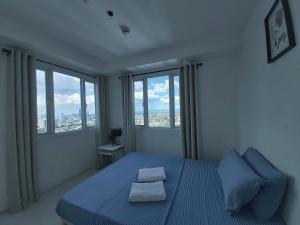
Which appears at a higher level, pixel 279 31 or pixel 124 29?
pixel 124 29

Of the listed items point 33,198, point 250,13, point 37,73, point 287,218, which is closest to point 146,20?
point 250,13

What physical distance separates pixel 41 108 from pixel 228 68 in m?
3.45

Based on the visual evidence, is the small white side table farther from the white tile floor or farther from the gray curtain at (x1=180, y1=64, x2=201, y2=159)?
the gray curtain at (x1=180, y1=64, x2=201, y2=159)

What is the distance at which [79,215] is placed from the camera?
1.39 metres

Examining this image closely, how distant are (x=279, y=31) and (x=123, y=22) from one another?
1719 mm

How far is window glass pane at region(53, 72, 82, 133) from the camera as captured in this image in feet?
9.78

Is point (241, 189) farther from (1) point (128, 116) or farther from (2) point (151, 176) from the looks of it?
(1) point (128, 116)

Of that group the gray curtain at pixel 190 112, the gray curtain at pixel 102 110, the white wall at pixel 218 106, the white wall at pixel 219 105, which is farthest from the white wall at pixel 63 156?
the white wall at pixel 219 105

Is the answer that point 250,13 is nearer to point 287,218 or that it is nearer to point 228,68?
point 228,68

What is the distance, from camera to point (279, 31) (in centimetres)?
124

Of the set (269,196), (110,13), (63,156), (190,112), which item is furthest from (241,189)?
(63,156)

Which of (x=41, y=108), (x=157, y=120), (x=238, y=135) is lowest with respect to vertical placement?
(x=238, y=135)

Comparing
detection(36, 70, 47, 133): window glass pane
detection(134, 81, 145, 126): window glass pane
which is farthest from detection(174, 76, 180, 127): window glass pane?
detection(36, 70, 47, 133): window glass pane

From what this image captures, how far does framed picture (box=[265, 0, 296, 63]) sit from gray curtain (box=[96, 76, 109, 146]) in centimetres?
335
